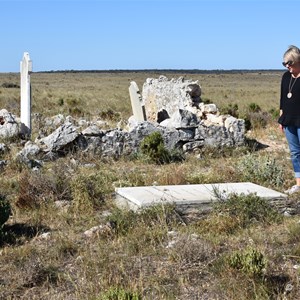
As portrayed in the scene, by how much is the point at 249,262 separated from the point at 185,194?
2977 millimetres

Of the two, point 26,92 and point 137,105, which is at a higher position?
point 26,92

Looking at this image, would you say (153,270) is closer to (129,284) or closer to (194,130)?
(129,284)

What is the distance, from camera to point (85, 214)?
290 inches

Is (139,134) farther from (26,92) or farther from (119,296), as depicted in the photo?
(119,296)

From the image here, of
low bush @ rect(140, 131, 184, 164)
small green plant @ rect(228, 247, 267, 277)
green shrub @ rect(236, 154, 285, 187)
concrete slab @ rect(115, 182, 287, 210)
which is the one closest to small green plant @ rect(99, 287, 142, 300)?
small green plant @ rect(228, 247, 267, 277)

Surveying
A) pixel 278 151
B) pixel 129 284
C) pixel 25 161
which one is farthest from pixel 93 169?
pixel 129 284

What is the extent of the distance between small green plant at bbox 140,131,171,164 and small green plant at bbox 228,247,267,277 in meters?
6.57

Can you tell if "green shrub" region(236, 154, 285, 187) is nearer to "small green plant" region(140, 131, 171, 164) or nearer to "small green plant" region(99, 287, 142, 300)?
"small green plant" region(140, 131, 171, 164)

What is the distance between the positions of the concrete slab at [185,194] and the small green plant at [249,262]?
2.25 meters

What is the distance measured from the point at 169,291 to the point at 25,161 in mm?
6346

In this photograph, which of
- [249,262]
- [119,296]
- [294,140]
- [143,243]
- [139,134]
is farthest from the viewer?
[139,134]

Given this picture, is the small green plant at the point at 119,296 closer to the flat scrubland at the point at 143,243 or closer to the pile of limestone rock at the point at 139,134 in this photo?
the flat scrubland at the point at 143,243

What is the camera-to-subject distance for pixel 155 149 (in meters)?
11.7

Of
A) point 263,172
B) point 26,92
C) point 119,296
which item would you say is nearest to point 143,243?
point 119,296
